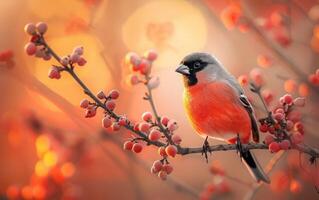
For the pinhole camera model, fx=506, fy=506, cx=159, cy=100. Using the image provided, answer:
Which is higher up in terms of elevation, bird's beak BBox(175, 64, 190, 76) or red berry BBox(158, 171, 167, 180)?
bird's beak BBox(175, 64, 190, 76)

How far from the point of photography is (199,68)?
8.05 feet

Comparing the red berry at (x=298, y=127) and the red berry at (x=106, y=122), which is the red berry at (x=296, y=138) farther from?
the red berry at (x=106, y=122)

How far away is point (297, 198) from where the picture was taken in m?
4.50

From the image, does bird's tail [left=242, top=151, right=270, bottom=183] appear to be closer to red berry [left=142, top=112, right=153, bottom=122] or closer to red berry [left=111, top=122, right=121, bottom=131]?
red berry [left=142, top=112, right=153, bottom=122]

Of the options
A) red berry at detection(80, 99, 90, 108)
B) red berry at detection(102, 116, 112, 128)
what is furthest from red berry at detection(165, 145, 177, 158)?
red berry at detection(80, 99, 90, 108)

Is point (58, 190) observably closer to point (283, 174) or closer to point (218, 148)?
point (283, 174)

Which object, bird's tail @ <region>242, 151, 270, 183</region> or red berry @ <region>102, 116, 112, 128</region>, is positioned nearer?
red berry @ <region>102, 116, 112, 128</region>

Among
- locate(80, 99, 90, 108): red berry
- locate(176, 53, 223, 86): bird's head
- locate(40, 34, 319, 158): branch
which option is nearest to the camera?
locate(40, 34, 319, 158): branch

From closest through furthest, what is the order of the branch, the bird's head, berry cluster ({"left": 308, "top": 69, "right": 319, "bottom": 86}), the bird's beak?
the branch → berry cluster ({"left": 308, "top": 69, "right": 319, "bottom": 86}) → the bird's beak → the bird's head

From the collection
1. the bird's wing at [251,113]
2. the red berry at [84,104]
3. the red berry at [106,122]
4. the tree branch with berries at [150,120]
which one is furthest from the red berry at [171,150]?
the bird's wing at [251,113]

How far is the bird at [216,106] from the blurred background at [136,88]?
11cm

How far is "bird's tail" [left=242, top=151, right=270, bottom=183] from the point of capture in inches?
89.4

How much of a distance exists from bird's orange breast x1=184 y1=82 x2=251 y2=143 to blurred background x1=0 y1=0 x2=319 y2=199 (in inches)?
4.6

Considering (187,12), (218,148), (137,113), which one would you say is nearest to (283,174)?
(218,148)
